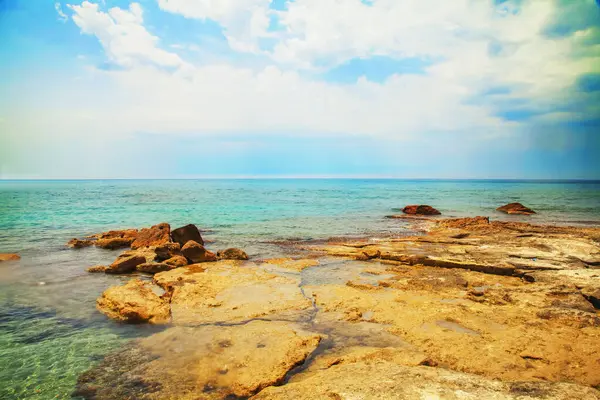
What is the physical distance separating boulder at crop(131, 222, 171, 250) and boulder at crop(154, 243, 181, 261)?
8.27 feet

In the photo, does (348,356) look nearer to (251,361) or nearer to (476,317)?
(251,361)

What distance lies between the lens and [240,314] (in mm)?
6418

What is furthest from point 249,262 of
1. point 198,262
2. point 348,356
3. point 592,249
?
point 592,249

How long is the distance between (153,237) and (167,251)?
367cm

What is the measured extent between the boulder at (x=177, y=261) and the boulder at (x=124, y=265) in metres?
0.93

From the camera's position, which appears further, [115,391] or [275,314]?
[275,314]

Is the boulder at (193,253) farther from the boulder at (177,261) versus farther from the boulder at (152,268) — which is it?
the boulder at (152,268)

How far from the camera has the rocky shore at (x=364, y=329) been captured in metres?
3.83

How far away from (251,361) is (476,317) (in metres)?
4.24

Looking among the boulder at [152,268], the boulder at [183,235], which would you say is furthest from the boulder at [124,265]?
the boulder at [183,235]

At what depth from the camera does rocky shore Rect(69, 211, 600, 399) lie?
3830 millimetres

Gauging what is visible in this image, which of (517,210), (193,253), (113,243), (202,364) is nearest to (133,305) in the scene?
(202,364)

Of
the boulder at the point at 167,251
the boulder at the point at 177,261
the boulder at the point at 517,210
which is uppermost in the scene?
the boulder at the point at 167,251

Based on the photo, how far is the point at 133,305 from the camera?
659 centimetres
